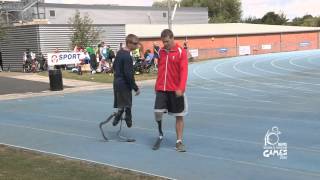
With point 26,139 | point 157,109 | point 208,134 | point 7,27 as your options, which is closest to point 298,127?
point 208,134

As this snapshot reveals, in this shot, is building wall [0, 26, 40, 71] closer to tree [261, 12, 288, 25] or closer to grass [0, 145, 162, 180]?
grass [0, 145, 162, 180]

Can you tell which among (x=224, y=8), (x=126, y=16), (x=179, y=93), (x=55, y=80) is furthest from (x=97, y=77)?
(x=224, y=8)

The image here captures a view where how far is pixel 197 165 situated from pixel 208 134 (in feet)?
8.91

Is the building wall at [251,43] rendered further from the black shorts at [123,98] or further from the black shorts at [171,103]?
the black shorts at [171,103]

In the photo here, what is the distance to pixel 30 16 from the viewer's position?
182 ft

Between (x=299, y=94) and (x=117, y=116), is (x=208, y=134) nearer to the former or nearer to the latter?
(x=117, y=116)

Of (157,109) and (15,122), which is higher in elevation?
(157,109)

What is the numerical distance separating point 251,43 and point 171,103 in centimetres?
5058

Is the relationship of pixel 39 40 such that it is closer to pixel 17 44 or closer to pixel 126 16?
pixel 17 44

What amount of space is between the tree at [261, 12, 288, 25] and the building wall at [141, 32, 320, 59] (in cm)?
3153

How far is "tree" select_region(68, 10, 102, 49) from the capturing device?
3772 centimetres

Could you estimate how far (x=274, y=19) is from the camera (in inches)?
3944

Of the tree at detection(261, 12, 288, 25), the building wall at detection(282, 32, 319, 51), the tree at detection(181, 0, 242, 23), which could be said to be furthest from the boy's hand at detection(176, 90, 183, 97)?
the tree at detection(181, 0, 242, 23)

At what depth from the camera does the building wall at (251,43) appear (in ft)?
169
